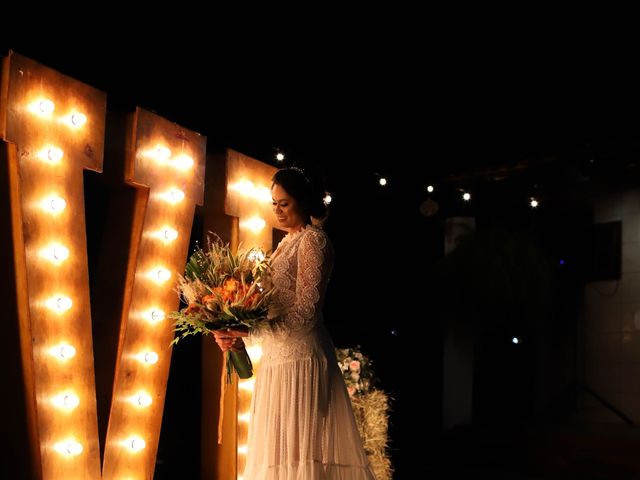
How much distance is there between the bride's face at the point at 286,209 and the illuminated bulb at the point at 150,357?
118cm

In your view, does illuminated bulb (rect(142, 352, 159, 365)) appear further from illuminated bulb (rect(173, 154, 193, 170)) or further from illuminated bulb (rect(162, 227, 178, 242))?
illuminated bulb (rect(173, 154, 193, 170))

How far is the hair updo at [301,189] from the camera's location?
3256 millimetres

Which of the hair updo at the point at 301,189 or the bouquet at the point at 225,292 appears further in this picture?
the hair updo at the point at 301,189

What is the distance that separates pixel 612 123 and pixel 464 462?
3367 millimetres

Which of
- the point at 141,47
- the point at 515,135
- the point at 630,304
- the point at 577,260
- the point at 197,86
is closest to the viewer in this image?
the point at 141,47

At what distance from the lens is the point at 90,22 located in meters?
4.30

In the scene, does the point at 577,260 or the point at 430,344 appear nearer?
the point at 430,344

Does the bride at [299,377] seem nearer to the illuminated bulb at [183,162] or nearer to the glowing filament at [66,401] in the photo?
the glowing filament at [66,401]

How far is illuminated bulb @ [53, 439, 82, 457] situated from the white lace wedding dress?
82 centimetres

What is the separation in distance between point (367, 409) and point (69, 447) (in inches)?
85.1

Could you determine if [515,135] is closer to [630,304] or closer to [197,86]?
[630,304]

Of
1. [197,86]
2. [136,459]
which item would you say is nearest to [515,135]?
[197,86]

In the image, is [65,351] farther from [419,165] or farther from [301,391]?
[419,165]

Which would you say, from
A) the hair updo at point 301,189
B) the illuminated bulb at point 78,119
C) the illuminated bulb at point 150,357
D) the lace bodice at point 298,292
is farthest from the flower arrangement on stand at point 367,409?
the illuminated bulb at point 78,119
